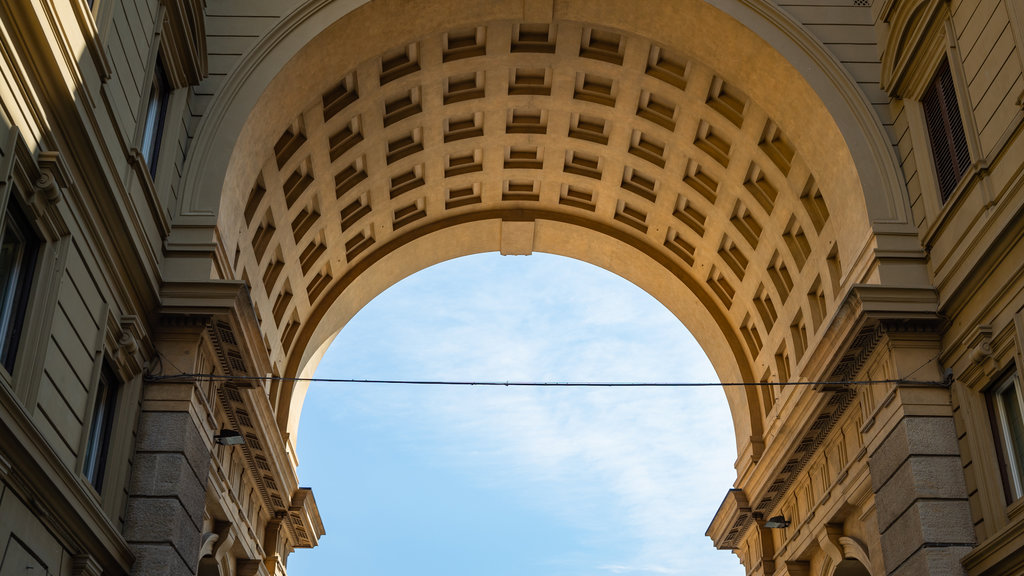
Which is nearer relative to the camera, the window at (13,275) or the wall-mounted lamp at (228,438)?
the window at (13,275)

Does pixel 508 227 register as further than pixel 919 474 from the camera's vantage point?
Yes

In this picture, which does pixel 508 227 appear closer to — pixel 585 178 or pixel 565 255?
pixel 565 255

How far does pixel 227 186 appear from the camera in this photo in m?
18.9

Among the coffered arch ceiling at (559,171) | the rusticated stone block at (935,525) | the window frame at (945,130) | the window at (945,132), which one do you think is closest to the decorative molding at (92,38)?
the coffered arch ceiling at (559,171)

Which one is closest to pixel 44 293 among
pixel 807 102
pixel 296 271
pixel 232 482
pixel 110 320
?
pixel 110 320

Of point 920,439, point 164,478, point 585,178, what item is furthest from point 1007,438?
point 585,178

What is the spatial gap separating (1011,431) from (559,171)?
46.6ft

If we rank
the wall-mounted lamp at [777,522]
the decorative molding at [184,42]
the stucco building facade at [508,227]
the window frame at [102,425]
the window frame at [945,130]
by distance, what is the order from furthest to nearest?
the wall-mounted lamp at [777,522], the decorative molding at [184,42], the window frame at [945,130], the window frame at [102,425], the stucco building facade at [508,227]

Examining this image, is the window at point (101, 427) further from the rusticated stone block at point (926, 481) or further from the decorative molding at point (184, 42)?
the rusticated stone block at point (926, 481)

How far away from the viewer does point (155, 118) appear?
17859 mm

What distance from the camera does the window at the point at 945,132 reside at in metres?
17.2

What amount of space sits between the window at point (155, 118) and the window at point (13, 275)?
4715 mm

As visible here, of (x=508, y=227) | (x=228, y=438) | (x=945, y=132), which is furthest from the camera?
(x=508, y=227)

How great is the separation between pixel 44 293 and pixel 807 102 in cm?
1410
